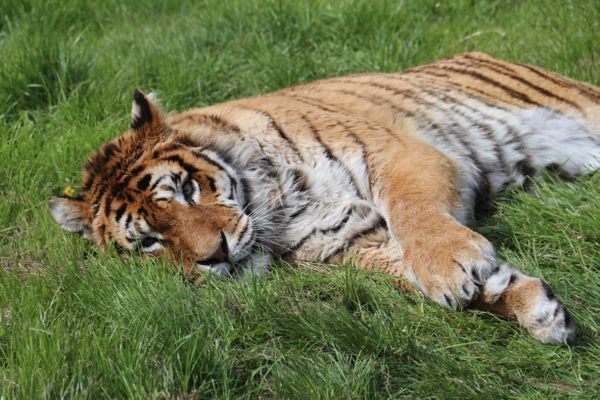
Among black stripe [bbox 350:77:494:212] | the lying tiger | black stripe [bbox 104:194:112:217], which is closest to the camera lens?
the lying tiger

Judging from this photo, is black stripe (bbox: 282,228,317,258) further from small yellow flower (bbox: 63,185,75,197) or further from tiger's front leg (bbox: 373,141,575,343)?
small yellow flower (bbox: 63,185,75,197)

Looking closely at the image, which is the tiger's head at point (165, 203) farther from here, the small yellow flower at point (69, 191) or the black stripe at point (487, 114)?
the black stripe at point (487, 114)

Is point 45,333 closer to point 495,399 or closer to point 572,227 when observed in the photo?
point 495,399

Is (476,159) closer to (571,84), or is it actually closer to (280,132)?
(571,84)

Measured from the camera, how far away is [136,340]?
8.33 ft

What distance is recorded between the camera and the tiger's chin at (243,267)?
3.16 metres

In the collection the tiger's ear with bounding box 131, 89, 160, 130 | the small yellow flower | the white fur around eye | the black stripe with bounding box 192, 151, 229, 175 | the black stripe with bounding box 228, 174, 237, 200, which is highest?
the tiger's ear with bounding box 131, 89, 160, 130

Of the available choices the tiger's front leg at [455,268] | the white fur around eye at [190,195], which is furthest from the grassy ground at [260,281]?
the white fur around eye at [190,195]

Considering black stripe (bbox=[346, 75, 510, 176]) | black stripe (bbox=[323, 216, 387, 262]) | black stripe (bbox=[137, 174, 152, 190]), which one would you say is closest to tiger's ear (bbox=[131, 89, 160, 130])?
black stripe (bbox=[137, 174, 152, 190])

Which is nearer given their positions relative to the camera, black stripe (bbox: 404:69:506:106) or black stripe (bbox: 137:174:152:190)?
black stripe (bbox: 137:174:152:190)

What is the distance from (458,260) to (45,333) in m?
1.37

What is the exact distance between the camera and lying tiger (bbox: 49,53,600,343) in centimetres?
291

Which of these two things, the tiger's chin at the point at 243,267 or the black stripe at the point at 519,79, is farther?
the black stripe at the point at 519,79

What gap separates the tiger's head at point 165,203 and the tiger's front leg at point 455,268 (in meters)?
0.63
